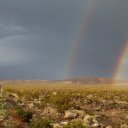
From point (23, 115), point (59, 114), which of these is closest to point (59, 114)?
point (59, 114)

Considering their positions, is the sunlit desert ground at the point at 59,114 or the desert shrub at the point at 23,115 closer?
the sunlit desert ground at the point at 59,114

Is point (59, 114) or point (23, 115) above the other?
point (23, 115)

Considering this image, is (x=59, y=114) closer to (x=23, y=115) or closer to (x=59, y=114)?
(x=59, y=114)

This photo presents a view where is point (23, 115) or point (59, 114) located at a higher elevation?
point (23, 115)

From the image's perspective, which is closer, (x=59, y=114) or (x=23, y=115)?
(x=23, y=115)

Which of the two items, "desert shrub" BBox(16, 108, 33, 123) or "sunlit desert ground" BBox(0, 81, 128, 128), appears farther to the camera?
"desert shrub" BBox(16, 108, 33, 123)

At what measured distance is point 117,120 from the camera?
123 feet

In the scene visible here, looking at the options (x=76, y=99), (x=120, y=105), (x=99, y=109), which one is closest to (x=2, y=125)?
(x=99, y=109)

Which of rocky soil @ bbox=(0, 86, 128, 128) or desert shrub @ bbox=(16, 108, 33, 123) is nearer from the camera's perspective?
rocky soil @ bbox=(0, 86, 128, 128)

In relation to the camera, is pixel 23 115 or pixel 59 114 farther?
pixel 59 114

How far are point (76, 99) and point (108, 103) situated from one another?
5.41 metres

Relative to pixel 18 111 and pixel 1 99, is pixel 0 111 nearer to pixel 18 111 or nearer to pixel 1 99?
pixel 1 99

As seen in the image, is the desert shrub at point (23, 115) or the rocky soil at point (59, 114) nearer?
the rocky soil at point (59, 114)

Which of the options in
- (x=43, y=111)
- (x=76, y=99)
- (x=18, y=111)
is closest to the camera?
(x=18, y=111)
